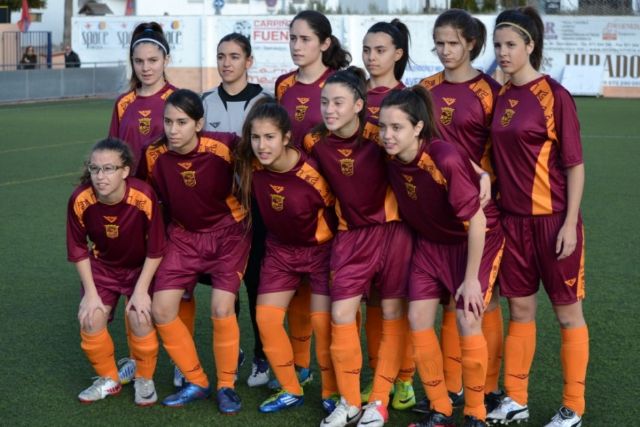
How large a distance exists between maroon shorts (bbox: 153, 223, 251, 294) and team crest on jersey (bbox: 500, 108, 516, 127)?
137cm

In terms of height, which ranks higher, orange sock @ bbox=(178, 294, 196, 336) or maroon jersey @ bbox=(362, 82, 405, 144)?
maroon jersey @ bbox=(362, 82, 405, 144)

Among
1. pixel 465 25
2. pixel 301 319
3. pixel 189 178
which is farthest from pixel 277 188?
A: pixel 465 25

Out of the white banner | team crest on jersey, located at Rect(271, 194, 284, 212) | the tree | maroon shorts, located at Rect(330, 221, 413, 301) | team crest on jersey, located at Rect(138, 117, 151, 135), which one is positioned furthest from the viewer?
the tree

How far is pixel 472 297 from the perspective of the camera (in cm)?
420

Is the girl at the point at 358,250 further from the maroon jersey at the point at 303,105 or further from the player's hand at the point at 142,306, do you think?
the player's hand at the point at 142,306

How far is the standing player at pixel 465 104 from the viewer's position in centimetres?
453

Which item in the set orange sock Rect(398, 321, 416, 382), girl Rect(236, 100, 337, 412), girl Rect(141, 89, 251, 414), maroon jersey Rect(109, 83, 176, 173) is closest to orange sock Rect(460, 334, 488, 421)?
orange sock Rect(398, 321, 416, 382)

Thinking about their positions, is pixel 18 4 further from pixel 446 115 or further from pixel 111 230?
pixel 446 115

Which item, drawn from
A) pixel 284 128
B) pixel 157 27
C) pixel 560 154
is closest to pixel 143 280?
pixel 284 128

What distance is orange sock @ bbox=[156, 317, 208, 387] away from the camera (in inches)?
187

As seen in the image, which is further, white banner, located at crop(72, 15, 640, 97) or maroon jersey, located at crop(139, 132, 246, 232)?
white banner, located at crop(72, 15, 640, 97)

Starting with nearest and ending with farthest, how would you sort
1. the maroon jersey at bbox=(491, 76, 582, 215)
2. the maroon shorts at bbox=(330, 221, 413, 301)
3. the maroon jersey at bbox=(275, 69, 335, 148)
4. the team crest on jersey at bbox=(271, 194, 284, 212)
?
A: 1. the maroon jersey at bbox=(491, 76, 582, 215)
2. the maroon shorts at bbox=(330, 221, 413, 301)
3. the team crest on jersey at bbox=(271, 194, 284, 212)
4. the maroon jersey at bbox=(275, 69, 335, 148)

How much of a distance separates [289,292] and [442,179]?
99 cm

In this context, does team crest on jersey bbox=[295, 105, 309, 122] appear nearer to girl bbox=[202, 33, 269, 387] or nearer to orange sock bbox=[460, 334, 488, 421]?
girl bbox=[202, 33, 269, 387]
